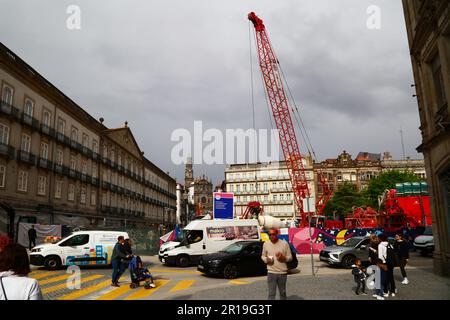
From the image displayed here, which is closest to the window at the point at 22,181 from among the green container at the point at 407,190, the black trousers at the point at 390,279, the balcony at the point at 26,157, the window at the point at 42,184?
the balcony at the point at 26,157

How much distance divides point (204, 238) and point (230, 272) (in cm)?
469

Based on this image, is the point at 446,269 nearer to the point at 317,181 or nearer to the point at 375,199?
the point at 375,199

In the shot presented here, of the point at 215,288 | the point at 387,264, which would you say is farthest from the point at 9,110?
the point at 387,264

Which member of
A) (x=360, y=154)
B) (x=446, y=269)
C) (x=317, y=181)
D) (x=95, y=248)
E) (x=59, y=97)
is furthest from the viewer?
(x=360, y=154)

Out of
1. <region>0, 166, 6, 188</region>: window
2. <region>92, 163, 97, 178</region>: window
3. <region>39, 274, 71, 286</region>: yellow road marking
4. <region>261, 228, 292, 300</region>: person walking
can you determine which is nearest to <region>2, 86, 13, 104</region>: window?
<region>0, 166, 6, 188</region>: window

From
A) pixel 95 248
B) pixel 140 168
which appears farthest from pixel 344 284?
pixel 140 168

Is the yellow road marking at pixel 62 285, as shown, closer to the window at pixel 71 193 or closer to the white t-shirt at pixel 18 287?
the white t-shirt at pixel 18 287

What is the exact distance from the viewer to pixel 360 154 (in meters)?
96.4

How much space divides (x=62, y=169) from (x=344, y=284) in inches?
1349

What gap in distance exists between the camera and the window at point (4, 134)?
27850mm

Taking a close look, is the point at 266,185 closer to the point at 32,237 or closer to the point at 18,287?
the point at 32,237

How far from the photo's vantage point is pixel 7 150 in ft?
92.0

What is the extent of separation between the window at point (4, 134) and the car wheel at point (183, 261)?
20.9 m

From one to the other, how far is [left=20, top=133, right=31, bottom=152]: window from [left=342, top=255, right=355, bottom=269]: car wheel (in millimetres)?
29427
